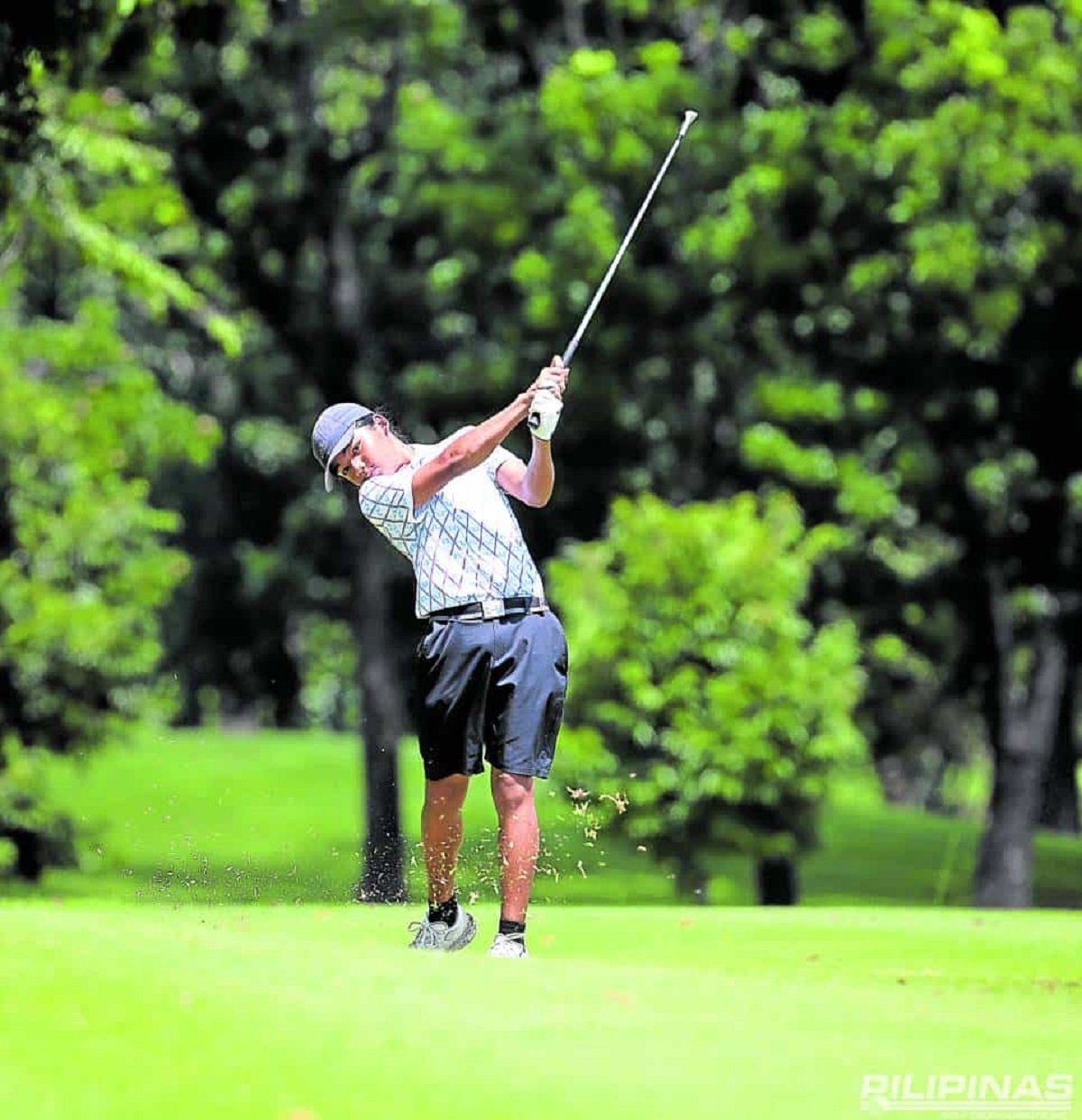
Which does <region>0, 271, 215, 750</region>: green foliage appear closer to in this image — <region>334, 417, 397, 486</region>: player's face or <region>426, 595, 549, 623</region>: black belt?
<region>334, 417, 397, 486</region>: player's face

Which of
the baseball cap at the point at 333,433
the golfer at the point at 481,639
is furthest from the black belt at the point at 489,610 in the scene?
the baseball cap at the point at 333,433

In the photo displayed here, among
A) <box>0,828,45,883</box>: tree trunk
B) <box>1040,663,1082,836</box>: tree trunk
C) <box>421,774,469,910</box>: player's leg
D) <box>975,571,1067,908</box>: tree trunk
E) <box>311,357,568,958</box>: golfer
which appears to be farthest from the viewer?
<box>1040,663,1082,836</box>: tree trunk

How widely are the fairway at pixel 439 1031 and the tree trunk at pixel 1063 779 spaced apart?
25.6 metres

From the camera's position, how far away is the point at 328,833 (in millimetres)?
32062

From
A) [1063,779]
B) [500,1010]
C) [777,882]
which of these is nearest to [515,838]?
[500,1010]

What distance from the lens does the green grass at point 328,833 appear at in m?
25.2

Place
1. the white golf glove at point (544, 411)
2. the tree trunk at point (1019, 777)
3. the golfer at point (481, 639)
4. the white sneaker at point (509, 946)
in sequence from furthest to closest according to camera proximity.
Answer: the tree trunk at point (1019, 777)
the white sneaker at point (509, 946)
the golfer at point (481, 639)
the white golf glove at point (544, 411)

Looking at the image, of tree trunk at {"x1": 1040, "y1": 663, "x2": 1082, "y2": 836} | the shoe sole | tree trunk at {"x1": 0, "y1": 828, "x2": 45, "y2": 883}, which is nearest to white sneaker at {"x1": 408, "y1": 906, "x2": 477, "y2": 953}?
the shoe sole

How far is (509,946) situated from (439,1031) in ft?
7.05

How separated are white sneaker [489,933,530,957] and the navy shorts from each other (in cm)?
62

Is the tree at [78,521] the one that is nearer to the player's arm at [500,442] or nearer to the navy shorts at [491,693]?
the player's arm at [500,442]

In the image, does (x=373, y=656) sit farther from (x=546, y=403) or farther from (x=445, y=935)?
(x=546, y=403)

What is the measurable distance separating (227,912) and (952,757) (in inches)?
1524

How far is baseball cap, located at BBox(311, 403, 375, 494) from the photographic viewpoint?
30.0ft
